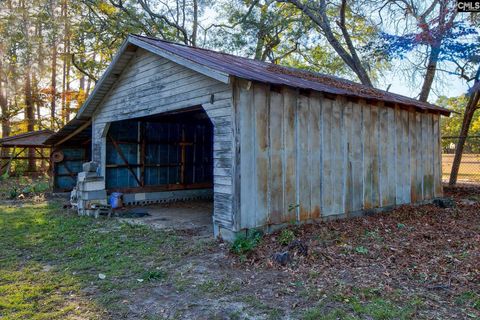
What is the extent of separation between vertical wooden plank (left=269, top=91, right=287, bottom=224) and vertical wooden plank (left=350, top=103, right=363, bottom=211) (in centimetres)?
196

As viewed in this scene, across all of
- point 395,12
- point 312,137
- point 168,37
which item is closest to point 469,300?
A: point 312,137

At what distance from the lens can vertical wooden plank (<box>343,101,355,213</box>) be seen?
705 centimetres

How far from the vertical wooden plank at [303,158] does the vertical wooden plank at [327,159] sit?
41cm

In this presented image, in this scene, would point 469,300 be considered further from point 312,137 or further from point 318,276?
point 312,137

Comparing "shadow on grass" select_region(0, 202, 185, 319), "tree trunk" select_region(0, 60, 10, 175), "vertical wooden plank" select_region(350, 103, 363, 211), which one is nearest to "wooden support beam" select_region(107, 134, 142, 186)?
"shadow on grass" select_region(0, 202, 185, 319)

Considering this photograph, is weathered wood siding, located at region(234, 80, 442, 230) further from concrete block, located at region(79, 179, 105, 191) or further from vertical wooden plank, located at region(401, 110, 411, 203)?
concrete block, located at region(79, 179, 105, 191)

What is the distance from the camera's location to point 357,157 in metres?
7.30

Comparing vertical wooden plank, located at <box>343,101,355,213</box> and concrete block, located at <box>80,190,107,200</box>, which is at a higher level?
vertical wooden plank, located at <box>343,101,355,213</box>

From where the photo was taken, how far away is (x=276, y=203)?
592 centimetres

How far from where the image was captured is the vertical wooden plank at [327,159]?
21.8 feet

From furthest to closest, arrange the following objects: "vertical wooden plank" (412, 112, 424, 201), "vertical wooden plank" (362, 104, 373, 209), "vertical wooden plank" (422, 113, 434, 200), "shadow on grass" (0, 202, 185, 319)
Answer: "vertical wooden plank" (422, 113, 434, 200) → "vertical wooden plank" (412, 112, 424, 201) → "vertical wooden plank" (362, 104, 373, 209) → "shadow on grass" (0, 202, 185, 319)

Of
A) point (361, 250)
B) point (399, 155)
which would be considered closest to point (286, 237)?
point (361, 250)

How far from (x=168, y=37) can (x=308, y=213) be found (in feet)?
54.4

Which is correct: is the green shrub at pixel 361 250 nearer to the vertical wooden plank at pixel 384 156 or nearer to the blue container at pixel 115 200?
the vertical wooden plank at pixel 384 156
